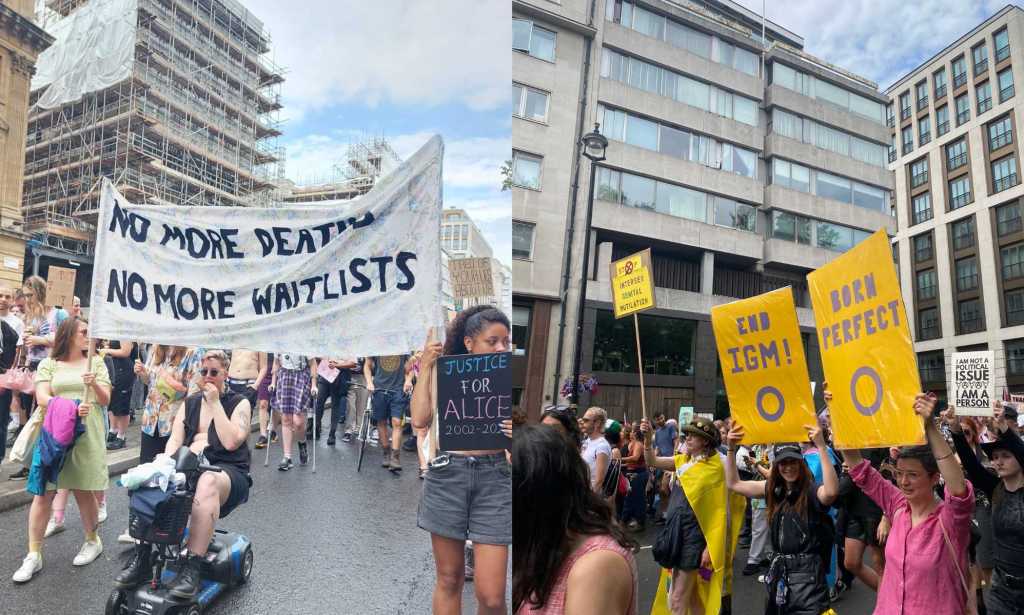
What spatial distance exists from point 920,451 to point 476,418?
1894 mm

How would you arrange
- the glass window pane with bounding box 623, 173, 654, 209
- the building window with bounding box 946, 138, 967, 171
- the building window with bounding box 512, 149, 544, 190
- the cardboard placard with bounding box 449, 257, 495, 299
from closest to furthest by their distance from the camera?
the cardboard placard with bounding box 449, 257, 495, 299 < the building window with bounding box 512, 149, 544, 190 < the glass window pane with bounding box 623, 173, 654, 209 < the building window with bounding box 946, 138, 967, 171

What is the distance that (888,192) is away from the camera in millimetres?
3213

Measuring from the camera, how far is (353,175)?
2543mm

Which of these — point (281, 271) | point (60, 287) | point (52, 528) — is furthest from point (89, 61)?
point (52, 528)

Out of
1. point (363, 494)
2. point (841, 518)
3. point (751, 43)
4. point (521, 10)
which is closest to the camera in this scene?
point (521, 10)

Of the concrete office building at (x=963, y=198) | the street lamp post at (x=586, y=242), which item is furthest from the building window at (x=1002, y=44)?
the street lamp post at (x=586, y=242)

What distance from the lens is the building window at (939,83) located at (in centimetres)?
328

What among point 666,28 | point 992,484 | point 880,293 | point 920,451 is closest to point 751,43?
point 666,28

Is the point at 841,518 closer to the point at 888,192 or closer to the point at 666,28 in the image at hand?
the point at 888,192

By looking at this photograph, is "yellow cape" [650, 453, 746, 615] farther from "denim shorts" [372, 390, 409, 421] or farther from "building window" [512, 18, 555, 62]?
"building window" [512, 18, 555, 62]

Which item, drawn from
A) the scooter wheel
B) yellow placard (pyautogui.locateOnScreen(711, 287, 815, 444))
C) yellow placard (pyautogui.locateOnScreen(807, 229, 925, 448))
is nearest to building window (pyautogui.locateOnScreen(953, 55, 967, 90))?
yellow placard (pyautogui.locateOnScreen(807, 229, 925, 448))

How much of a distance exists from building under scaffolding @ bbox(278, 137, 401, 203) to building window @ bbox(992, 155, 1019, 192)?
2.84m

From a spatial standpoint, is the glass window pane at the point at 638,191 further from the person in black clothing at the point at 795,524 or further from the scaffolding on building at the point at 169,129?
the scaffolding on building at the point at 169,129

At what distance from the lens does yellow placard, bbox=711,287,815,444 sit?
295 cm
